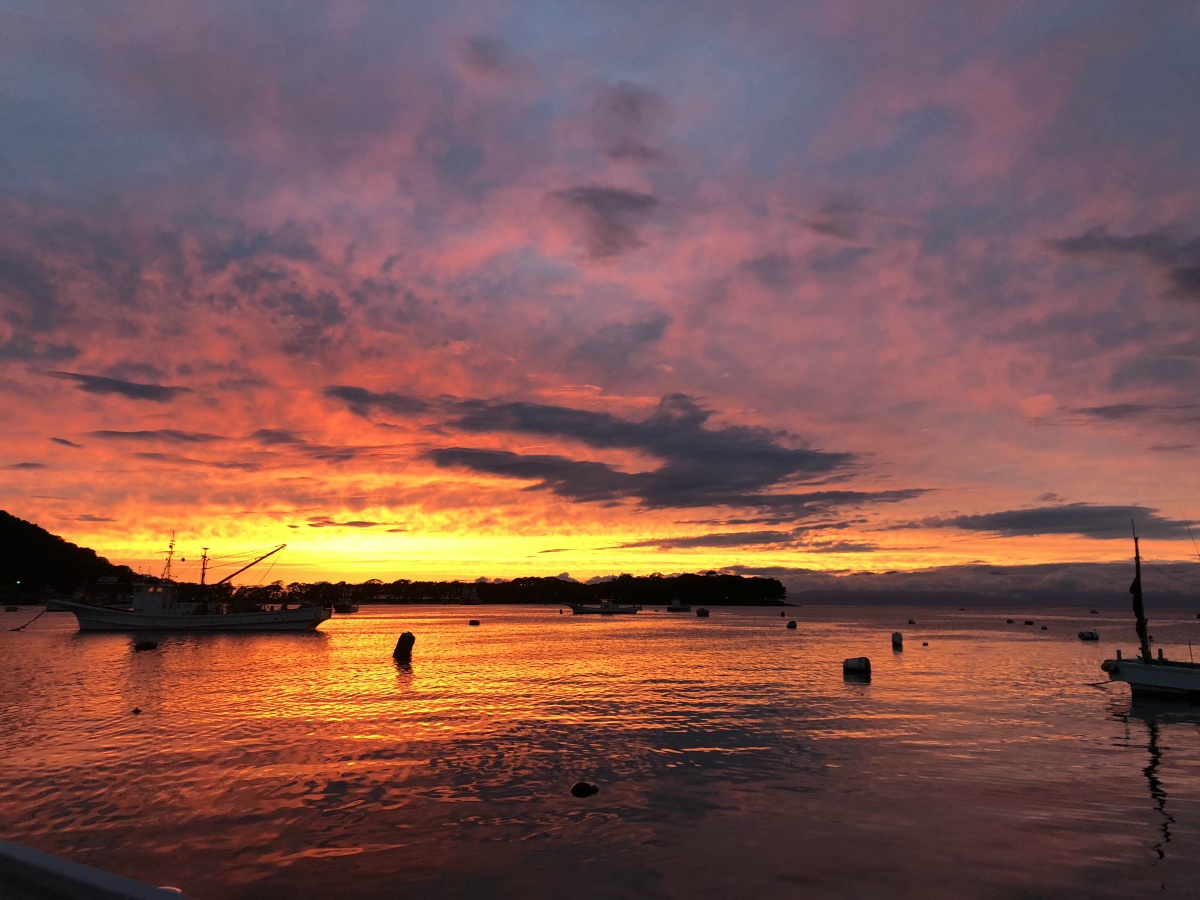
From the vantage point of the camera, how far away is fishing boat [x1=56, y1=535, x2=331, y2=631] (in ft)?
394

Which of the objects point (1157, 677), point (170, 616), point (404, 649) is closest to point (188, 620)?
point (170, 616)

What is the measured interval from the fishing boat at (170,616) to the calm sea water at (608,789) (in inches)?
2792

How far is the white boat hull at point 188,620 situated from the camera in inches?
4729

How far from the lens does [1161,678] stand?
48938mm

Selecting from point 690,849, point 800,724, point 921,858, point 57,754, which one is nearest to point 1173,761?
point 800,724

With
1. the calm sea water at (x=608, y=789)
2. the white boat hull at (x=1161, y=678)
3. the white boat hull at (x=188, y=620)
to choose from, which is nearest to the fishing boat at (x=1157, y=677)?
the white boat hull at (x=1161, y=678)

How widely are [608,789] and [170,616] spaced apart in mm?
119234

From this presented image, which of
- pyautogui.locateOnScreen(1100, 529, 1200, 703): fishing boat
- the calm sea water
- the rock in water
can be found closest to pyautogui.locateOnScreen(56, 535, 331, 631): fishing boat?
the rock in water

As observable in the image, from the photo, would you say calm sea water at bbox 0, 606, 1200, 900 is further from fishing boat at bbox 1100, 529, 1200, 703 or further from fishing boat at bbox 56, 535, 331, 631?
fishing boat at bbox 56, 535, 331, 631

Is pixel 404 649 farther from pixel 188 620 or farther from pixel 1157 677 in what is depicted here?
pixel 1157 677

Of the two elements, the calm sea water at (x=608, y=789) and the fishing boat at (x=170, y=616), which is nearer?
the calm sea water at (x=608, y=789)

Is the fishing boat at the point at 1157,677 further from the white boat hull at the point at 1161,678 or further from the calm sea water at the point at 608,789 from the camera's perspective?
the calm sea water at the point at 608,789

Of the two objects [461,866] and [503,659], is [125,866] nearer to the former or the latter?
[461,866]

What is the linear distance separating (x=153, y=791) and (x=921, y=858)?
2337 centimetres
